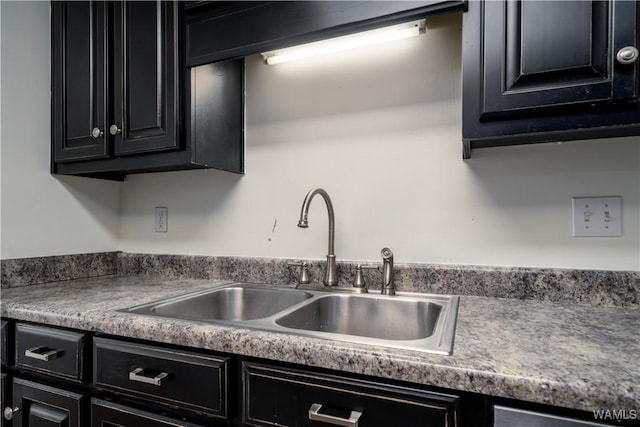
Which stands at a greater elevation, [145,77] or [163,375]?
[145,77]

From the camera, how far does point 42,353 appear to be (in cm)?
93

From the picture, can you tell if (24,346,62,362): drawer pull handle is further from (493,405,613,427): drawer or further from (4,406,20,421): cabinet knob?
(493,405,613,427): drawer

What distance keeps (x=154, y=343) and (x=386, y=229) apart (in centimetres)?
81

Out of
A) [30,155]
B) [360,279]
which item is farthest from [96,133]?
[360,279]

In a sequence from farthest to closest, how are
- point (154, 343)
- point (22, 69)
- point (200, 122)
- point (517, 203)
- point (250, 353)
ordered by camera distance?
point (22, 69) → point (200, 122) → point (517, 203) → point (154, 343) → point (250, 353)

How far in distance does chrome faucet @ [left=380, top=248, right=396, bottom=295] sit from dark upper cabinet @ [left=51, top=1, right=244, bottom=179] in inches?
28.7

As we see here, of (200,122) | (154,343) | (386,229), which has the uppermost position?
(200,122)

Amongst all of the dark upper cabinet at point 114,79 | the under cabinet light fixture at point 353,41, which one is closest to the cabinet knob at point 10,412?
the dark upper cabinet at point 114,79

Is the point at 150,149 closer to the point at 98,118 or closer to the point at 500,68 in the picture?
the point at 98,118

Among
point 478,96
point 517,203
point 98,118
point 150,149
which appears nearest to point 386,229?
point 517,203

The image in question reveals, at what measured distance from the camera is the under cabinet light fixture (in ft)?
3.66

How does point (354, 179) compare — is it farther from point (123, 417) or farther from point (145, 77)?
point (123, 417)

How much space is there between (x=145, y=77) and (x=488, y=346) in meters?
1.37

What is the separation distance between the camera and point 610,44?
2.45 feet
